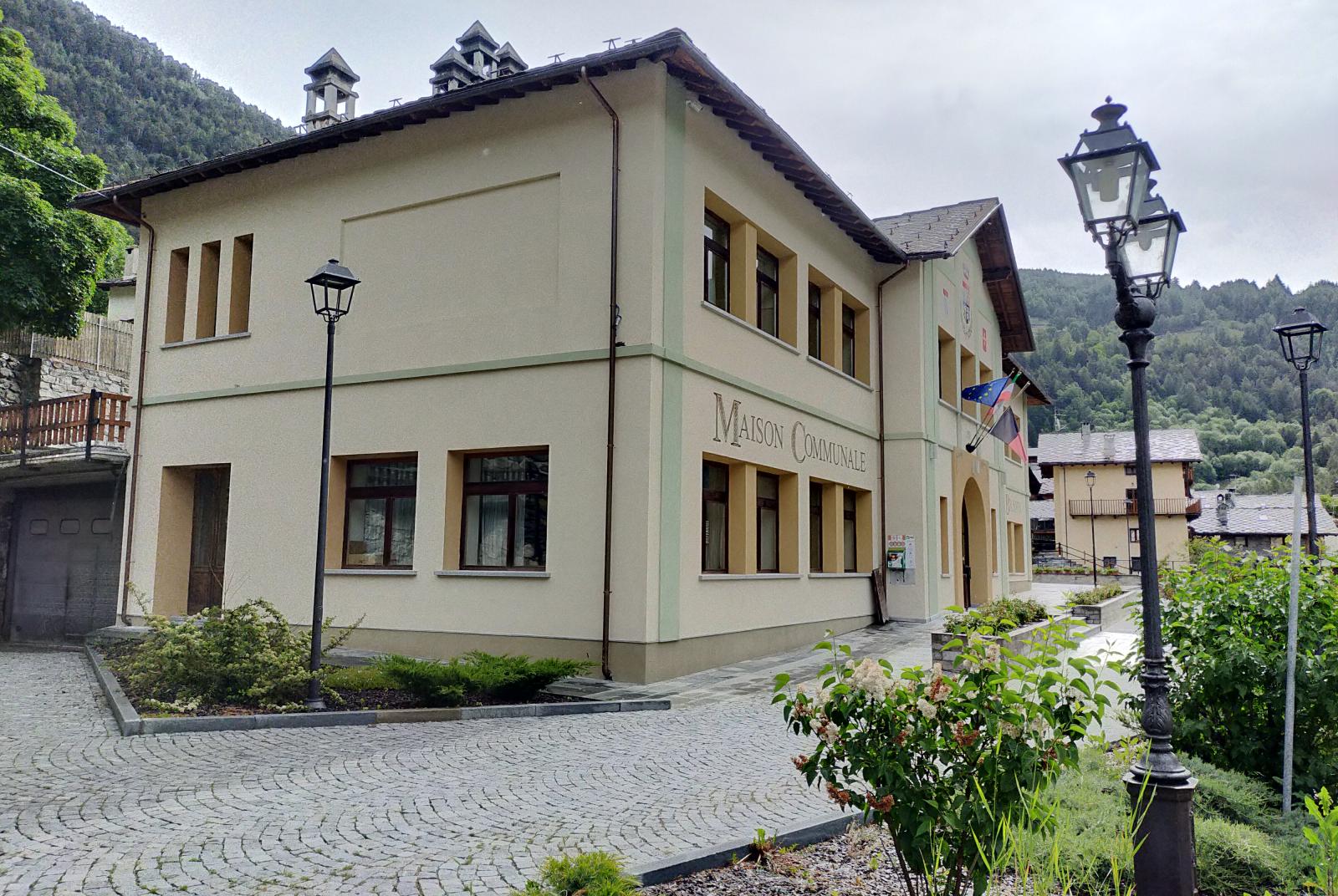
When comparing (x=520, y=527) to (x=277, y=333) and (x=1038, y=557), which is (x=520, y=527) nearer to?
(x=277, y=333)

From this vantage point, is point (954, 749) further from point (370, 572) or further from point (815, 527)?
point (815, 527)

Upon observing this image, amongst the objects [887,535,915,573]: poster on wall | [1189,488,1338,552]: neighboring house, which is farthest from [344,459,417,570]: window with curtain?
[1189,488,1338,552]: neighboring house

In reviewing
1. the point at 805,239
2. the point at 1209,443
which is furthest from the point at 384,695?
the point at 1209,443

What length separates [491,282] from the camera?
504 inches

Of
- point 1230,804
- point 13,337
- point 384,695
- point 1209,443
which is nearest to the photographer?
point 1230,804

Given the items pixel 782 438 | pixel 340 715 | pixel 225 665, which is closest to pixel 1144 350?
pixel 340 715

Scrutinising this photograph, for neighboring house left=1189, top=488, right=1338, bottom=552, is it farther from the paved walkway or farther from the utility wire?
the paved walkway

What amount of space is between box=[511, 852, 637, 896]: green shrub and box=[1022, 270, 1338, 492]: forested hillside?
3571 inches

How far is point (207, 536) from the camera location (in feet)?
52.4

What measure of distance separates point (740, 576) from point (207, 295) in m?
10.2

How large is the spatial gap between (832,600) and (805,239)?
6.02 meters

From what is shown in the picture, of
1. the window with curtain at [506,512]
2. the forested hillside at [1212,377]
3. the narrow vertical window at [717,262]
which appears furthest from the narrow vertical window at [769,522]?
the forested hillside at [1212,377]

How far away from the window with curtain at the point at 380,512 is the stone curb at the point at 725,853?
29.4 feet

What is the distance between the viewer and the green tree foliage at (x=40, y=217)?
20719 mm
